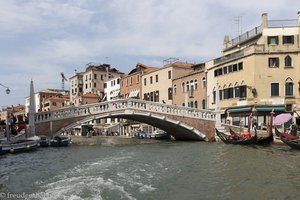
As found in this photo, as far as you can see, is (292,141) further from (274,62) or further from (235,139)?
(274,62)

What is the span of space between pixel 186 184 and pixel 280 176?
7.23 ft

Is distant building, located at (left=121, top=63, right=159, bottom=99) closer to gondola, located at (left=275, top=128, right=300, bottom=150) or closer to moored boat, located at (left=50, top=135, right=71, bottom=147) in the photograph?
moored boat, located at (left=50, top=135, right=71, bottom=147)

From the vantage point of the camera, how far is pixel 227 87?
74.5ft

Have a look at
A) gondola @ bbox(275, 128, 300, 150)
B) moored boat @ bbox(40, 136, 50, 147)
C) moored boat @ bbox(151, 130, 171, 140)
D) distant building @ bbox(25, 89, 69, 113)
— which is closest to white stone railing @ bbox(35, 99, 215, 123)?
moored boat @ bbox(40, 136, 50, 147)

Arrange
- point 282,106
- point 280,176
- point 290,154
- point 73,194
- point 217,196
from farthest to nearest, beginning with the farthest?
1. point 282,106
2. point 290,154
3. point 280,176
4. point 217,196
5. point 73,194

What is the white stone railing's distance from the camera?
711 inches

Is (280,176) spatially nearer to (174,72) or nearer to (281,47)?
(281,47)

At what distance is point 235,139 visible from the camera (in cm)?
1714

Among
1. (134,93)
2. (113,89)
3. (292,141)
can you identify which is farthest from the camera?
(113,89)

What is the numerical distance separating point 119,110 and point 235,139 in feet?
17.6

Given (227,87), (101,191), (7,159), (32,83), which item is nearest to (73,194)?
(101,191)

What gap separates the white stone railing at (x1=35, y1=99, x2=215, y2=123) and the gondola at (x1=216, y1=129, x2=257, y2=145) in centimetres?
152

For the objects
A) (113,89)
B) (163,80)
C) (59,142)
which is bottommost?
(59,142)

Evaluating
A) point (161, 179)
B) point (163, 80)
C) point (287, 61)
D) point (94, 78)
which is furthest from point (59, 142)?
point (94, 78)
